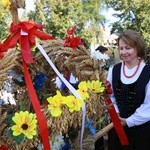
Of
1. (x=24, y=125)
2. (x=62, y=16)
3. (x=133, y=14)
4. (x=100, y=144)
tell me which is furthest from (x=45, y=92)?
(x=133, y=14)

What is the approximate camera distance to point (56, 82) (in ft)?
7.73

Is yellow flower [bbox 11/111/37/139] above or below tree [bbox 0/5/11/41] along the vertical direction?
below

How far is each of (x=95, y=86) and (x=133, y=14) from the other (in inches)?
678

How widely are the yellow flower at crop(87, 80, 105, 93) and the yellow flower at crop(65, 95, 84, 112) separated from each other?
0.15 m

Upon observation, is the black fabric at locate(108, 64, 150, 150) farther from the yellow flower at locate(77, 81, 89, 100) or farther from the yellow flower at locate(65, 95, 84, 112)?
the yellow flower at locate(65, 95, 84, 112)

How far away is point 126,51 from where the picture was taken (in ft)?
8.52

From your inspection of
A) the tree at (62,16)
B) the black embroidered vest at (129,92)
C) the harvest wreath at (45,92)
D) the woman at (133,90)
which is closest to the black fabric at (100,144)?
the woman at (133,90)

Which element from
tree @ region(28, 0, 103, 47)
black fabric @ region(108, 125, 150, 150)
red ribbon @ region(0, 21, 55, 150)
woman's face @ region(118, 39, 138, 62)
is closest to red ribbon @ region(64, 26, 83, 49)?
red ribbon @ region(0, 21, 55, 150)

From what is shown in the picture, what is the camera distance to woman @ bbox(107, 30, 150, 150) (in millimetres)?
2584

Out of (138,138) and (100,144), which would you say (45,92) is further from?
(100,144)

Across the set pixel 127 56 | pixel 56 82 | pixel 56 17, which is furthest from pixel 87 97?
pixel 56 17

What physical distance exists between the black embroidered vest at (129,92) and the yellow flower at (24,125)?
103 centimetres

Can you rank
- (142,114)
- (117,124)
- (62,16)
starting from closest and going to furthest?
(117,124), (142,114), (62,16)

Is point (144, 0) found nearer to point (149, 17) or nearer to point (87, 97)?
point (149, 17)
